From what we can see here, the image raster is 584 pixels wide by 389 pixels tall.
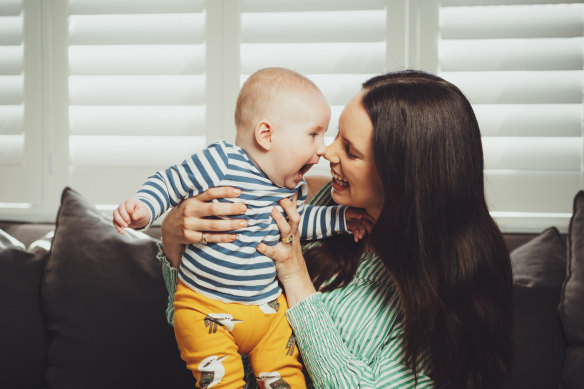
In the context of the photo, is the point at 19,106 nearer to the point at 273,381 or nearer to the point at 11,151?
the point at 11,151

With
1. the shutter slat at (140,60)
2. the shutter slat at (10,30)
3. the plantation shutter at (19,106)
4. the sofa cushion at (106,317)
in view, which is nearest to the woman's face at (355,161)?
the sofa cushion at (106,317)

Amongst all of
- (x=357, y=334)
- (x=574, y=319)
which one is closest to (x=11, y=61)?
(x=357, y=334)

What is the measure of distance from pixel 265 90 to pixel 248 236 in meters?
0.34

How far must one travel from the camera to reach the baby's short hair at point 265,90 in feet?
4.07

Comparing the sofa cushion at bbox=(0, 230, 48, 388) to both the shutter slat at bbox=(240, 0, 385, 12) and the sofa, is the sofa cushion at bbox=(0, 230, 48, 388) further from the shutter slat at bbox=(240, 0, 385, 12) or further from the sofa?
the shutter slat at bbox=(240, 0, 385, 12)

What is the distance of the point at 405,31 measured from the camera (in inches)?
86.2

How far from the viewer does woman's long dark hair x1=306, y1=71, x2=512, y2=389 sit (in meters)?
1.23

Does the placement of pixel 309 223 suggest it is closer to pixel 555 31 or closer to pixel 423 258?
pixel 423 258

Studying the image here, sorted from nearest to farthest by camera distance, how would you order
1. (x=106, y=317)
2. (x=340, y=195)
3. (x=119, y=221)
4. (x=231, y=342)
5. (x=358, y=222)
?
(x=119, y=221) < (x=231, y=342) < (x=340, y=195) < (x=358, y=222) < (x=106, y=317)

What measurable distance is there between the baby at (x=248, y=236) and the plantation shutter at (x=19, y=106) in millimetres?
1357

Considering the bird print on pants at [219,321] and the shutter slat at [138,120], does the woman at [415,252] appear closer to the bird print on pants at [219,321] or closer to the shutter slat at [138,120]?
the bird print on pants at [219,321]

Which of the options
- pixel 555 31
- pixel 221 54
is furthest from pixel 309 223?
pixel 555 31

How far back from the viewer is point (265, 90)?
1245 millimetres

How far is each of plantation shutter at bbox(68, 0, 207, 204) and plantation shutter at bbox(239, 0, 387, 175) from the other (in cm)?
28
